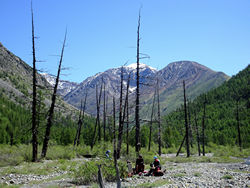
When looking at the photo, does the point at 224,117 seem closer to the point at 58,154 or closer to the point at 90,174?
the point at 58,154

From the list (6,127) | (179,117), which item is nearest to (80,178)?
(6,127)

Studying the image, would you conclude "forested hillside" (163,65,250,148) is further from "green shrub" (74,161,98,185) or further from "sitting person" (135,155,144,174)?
"green shrub" (74,161,98,185)

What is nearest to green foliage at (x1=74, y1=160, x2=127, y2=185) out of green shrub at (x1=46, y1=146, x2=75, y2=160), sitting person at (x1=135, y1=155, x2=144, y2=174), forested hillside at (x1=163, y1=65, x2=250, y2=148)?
sitting person at (x1=135, y1=155, x2=144, y2=174)

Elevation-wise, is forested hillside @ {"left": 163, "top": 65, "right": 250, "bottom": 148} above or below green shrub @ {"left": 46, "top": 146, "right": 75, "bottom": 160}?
above

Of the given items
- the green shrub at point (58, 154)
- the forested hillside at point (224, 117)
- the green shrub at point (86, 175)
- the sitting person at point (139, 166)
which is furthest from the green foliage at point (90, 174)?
the forested hillside at point (224, 117)

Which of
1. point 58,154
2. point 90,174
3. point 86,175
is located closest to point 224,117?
point 58,154

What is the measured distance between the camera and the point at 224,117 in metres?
77.8

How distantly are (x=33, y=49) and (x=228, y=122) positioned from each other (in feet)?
Result: 234

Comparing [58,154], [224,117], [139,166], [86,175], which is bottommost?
[86,175]

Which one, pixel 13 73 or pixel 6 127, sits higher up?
pixel 13 73

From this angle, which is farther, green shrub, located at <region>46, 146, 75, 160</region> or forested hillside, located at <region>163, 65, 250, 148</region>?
forested hillside, located at <region>163, 65, 250, 148</region>

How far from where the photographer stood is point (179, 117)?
97.2 metres

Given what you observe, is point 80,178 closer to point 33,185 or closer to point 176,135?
point 33,185

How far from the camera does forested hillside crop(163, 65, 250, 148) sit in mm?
58647
